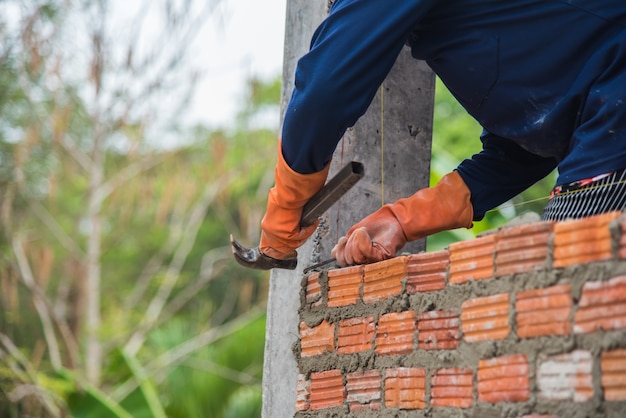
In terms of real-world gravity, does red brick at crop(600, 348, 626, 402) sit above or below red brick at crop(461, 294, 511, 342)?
below

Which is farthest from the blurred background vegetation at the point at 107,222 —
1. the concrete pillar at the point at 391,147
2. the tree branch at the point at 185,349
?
the concrete pillar at the point at 391,147

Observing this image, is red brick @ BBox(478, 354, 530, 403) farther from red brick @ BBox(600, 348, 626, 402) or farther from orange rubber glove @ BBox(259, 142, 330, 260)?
orange rubber glove @ BBox(259, 142, 330, 260)

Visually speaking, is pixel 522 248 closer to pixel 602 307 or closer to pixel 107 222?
pixel 602 307

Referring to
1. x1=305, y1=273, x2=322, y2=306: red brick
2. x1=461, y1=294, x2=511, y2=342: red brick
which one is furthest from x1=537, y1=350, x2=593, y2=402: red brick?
x1=305, y1=273, x2=322, y2=306: red brick

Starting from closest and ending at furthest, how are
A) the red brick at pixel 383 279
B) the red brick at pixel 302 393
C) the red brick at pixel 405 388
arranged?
the red brick at pixel 405 388 < the red brick at pixel 383 279 < the red brick at pixel 302 393

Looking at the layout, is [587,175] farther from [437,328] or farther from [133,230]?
[133,230]

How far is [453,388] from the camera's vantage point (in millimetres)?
2062

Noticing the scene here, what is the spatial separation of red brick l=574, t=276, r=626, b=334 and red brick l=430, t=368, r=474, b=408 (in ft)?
1.13

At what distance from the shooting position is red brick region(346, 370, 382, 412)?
232 centimetres

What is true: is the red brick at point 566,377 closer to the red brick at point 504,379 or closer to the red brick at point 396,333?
the red brick at point 504,379

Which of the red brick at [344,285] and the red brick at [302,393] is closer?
the red brick at [344,285]

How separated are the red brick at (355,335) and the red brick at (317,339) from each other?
0.14 feet

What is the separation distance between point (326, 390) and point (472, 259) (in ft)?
2.25

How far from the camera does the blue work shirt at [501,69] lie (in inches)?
81.4
